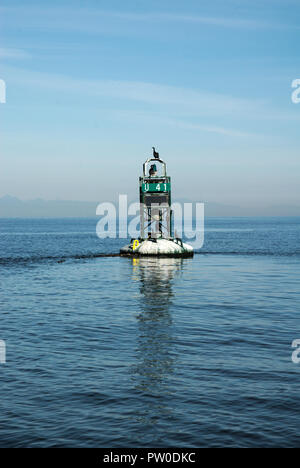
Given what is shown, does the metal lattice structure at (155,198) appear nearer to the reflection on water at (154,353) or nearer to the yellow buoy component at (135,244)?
the yellow buoy component at (135,244)

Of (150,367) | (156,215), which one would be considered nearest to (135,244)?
(156,215)

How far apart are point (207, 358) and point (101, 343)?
5.75m

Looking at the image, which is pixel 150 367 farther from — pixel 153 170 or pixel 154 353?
pixel 153 170

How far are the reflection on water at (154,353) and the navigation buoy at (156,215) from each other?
22.8 metres

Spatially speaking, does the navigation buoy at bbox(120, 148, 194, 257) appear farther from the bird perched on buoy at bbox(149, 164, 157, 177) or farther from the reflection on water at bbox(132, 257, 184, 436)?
the reflection on water at bbox(132, 257, 184, 436)

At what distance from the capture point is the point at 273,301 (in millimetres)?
36156

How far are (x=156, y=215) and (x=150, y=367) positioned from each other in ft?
178

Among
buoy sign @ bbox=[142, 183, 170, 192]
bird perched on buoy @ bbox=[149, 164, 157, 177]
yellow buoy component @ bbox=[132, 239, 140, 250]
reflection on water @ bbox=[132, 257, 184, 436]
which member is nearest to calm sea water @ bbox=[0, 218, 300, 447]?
reflection on water @ bbox=[132, 257, 184, 436]

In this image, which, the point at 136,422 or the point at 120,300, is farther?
the point at 120,300

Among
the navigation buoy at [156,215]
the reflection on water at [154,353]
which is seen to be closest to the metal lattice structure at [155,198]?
the navigation buoy at [156,215]

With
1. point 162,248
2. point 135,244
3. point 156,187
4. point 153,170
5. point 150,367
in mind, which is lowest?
point 150,367

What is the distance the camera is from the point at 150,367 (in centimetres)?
2000
